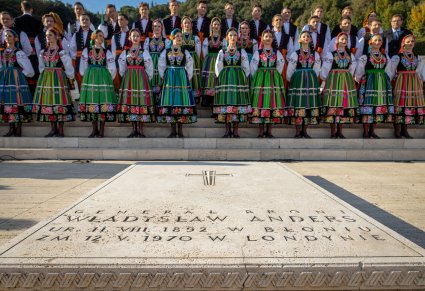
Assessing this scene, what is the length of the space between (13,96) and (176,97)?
3.44 m

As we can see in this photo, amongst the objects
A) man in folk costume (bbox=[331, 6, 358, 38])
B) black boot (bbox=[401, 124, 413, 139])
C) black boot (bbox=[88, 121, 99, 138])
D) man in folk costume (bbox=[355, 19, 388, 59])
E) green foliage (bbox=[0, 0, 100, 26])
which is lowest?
black boot (bbox=[401, 124, 413, 139])

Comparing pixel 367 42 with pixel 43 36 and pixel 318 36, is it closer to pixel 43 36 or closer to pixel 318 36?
pixel 318 36

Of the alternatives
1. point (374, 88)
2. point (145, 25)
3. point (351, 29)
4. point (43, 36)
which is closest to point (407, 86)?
point (374, 88)

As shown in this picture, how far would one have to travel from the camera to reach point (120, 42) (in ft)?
26.7

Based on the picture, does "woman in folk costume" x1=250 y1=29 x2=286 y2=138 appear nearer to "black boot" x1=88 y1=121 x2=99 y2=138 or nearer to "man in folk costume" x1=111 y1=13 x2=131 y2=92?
"man in folk costume" x1=111 y1=13 x2=131 y2=92

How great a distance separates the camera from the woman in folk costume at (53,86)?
23.9ft

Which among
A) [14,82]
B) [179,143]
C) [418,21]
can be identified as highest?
[418,21]

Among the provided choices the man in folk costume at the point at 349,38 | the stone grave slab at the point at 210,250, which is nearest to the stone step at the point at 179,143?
the man in folk costume at the point at 349,38

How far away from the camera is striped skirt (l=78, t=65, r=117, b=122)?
727 centimetres

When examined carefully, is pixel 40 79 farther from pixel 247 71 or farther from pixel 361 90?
pixel 361 90

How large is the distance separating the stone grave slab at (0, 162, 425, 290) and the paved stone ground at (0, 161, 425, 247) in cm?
72

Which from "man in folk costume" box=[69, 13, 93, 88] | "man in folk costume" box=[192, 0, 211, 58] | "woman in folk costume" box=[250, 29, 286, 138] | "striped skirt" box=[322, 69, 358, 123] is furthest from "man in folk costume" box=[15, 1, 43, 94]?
"striped skirt" box=[322, 69, 358, 123]

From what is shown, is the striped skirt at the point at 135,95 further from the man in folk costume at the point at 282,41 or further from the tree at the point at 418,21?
the tree at the point at 418,21

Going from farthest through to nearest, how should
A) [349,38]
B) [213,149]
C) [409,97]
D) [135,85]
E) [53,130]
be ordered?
[349,38] < [53,130] < [409,97] < [135,85] < [213,149]
